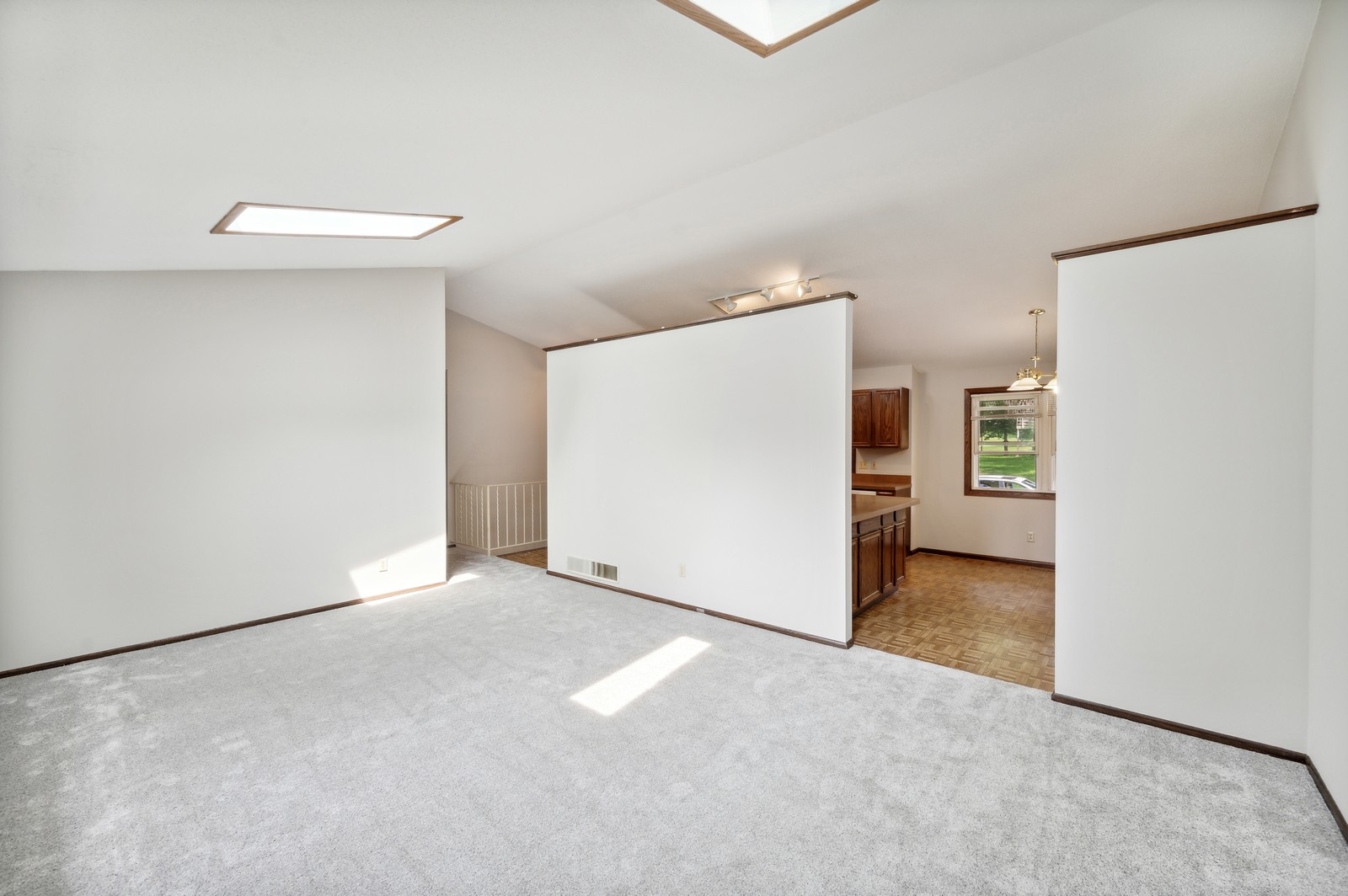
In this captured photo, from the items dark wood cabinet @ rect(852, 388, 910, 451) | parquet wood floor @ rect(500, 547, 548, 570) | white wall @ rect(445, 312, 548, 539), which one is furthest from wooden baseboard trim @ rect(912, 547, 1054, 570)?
white wall @ rect(445, 312, 548, 539)

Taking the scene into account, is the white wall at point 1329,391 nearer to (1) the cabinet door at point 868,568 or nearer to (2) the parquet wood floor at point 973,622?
(2) the parquet wood floor at point 973,622

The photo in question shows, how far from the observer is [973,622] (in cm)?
419

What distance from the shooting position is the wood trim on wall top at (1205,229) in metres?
2.22

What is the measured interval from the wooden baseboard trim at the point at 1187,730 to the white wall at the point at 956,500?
160 inches

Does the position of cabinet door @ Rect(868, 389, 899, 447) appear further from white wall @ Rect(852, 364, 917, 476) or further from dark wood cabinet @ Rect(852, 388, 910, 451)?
white wall @ Rect(852, 364, 917, 476)

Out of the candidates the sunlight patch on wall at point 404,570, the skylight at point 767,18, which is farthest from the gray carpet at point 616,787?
the skylight at point 767,18

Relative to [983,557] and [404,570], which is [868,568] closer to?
[983,557]

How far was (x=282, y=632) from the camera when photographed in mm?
3957

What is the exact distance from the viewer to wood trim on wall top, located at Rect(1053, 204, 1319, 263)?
7.28 feet

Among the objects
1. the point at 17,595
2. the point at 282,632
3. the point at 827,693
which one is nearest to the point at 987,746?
the point at 827,693

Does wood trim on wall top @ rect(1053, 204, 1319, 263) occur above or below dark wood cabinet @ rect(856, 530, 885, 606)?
above

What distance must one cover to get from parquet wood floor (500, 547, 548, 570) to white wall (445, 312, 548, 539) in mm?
1035

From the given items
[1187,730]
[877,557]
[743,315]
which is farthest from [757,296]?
[1187,730]

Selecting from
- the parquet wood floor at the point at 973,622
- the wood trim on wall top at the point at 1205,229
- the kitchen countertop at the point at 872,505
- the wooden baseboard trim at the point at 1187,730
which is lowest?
the parquet wood floor at the point at 973,622
